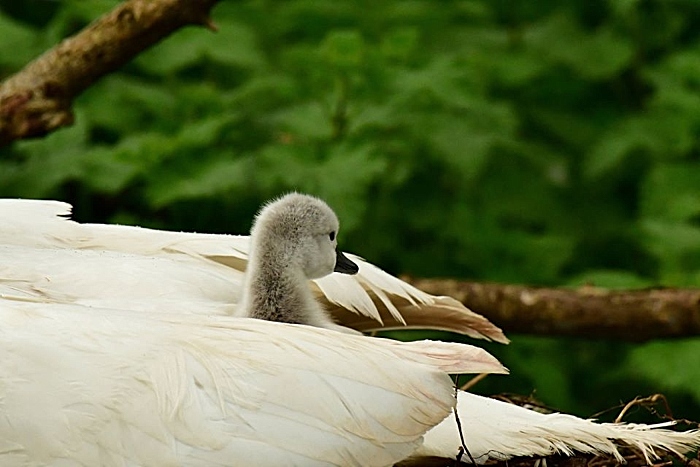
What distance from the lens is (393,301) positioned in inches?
93.0

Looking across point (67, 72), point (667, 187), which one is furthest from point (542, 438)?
point (667, 187)

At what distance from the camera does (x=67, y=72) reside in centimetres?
288

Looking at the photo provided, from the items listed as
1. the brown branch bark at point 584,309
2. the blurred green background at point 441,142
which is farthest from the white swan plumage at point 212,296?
the blurred green background at point 441,142

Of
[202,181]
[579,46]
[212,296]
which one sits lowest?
[212,296]

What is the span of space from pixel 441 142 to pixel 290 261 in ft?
5.40

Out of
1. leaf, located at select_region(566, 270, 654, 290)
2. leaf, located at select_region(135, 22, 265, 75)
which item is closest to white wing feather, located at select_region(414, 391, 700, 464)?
leaf, located at select_region(566, 270, 654, 290)

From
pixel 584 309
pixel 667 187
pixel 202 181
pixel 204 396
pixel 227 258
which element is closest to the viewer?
pixel 204 396

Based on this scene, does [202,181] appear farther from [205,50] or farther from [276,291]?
[276,291]

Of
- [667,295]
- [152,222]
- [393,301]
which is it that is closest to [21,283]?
[393,301]

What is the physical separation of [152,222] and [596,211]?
144 centimetres

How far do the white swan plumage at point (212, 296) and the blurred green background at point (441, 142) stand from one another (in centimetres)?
93

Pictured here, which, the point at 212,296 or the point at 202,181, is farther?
the point at 202,181

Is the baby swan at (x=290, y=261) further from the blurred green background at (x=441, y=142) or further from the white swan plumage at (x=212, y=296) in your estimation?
the blurred green background at (x=441, y=142)

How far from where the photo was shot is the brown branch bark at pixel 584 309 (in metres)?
2.97
